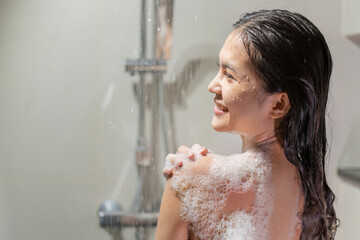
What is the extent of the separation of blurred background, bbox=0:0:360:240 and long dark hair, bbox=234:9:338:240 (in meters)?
0.20

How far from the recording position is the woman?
2.37 ft

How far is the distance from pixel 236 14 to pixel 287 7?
113 mm

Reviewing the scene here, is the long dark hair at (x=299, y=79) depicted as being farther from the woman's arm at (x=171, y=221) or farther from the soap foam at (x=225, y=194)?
the woman's arm at (x=171, y=221)

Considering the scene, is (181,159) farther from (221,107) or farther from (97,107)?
(97,107)

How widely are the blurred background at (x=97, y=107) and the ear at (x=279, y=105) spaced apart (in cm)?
21

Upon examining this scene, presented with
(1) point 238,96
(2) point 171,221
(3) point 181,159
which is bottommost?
(2) point 171,221

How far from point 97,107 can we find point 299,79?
1.65ft

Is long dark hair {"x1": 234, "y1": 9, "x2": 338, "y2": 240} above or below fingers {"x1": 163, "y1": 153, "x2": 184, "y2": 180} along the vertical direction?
above

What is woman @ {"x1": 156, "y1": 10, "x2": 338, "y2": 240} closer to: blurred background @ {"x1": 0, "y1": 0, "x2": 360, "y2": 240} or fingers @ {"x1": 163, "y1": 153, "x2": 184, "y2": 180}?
fingers @ {"x1": 163, "y1": 153, "x2": 184, "y2": 180}

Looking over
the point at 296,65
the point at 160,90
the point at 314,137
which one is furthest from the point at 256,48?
the point at 160,90

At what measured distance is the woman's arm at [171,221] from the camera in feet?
2.44

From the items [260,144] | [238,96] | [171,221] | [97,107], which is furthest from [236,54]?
[97,107]

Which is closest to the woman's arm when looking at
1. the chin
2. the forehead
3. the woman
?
the woman

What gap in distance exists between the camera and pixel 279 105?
2.46ft
